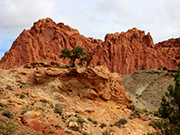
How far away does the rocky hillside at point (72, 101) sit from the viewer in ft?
41.0

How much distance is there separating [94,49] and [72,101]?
72.6 meters

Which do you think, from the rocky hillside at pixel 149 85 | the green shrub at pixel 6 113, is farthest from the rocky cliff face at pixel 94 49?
the green shrub at pixel 6 113

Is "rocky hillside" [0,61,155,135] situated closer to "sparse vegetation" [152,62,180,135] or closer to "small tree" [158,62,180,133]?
"sparse vegetation" [152,62,180,135]

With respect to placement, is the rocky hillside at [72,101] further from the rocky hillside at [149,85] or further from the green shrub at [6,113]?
the rocky hillside at [149,85]

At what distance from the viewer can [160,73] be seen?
219ft

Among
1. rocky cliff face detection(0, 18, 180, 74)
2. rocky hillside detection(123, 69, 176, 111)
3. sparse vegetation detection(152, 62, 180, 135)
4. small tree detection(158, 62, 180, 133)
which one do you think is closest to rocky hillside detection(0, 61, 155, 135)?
sparse vegetation detection(152, 62, 180, 135)

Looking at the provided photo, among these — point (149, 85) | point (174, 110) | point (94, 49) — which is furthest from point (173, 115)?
point (94, 49)

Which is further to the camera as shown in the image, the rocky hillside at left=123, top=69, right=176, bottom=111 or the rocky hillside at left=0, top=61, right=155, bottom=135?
the rocky hillside at left=123, top=69, right=176, bottom=111

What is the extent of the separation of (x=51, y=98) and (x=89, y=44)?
74523 mm

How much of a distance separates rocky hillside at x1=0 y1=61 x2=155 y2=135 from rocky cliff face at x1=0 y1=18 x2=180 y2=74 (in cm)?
4948

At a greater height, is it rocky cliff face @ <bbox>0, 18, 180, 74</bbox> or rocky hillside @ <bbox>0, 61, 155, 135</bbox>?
rocky cliff face @ <bbox>0, 18, 180, 74</bbox>

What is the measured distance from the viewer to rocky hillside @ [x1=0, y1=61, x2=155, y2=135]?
12500 millimetres

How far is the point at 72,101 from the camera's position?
17453mm

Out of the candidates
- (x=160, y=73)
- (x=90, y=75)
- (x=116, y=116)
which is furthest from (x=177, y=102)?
(x=160, y=73)
